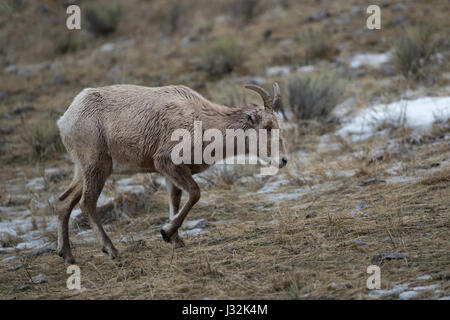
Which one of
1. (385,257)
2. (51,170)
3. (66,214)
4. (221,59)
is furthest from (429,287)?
(221,59)

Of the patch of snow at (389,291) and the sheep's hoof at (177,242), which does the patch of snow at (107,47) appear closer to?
the sheep's hoof at (177,242)

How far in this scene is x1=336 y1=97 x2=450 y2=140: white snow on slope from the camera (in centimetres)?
877

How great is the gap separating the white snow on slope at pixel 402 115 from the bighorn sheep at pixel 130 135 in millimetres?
3593

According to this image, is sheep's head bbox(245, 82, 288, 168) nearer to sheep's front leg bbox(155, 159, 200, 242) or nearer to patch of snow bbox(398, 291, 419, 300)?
sheep's front leg bbox(155, 159, 200, 242)

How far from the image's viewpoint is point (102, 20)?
57.2 ft

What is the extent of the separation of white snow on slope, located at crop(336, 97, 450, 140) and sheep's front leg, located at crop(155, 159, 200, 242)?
4.26 metres

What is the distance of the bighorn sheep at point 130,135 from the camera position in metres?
5.90

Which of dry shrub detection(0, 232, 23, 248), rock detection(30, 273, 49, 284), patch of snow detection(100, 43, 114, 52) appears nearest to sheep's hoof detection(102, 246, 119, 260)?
rock detection(30, 273, 49, 284)

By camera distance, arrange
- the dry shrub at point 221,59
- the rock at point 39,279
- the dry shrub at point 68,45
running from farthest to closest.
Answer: the dry shrub at point 68,45
the dry shrub at point 221,59
the rock at point 39,279

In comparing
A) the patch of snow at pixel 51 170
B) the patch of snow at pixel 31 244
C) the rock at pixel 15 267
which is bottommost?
the patch of snow at pixel 31 244

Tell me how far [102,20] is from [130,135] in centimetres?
1250

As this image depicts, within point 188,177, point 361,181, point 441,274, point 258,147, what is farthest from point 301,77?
point 441,274

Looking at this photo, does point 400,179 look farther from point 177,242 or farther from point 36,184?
point 36,184

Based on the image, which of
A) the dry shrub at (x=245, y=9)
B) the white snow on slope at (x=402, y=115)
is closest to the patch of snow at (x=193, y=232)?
the white snow on slope at (x=402, y=115)
